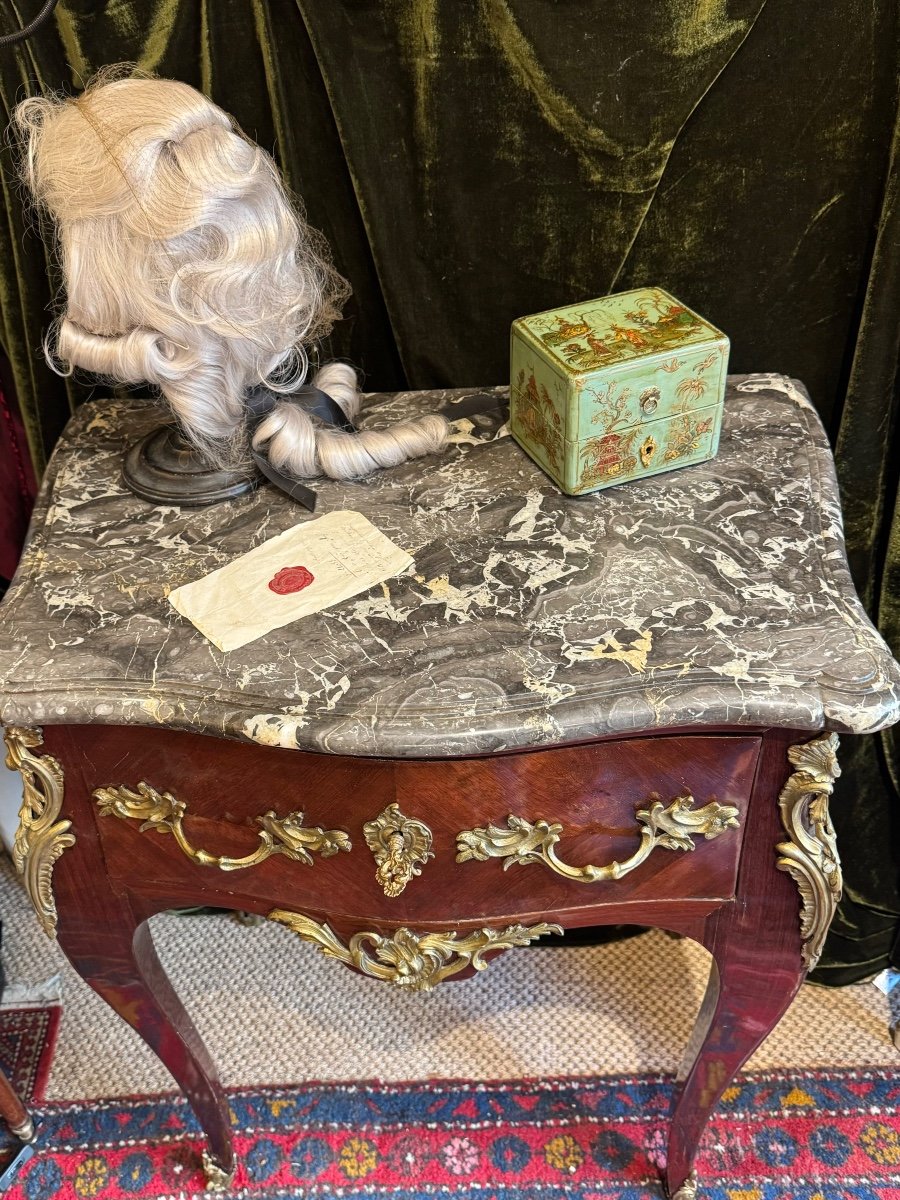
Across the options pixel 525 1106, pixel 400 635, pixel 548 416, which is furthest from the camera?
pixel 525 1106

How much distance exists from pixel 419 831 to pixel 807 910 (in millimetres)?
343

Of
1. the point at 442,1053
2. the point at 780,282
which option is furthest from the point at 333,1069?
the point at 780,282

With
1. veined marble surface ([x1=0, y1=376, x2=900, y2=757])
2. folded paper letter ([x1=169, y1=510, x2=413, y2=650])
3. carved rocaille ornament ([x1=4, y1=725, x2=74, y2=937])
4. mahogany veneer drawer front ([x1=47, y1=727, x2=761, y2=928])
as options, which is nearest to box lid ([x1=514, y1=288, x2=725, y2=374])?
veined marble surface ([x1=0, y1=376, x2=900, y2=757])

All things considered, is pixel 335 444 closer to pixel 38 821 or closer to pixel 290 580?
pixel 290 580

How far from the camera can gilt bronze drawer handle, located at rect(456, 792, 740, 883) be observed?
2.77 ft

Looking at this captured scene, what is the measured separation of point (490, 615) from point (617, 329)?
31 centimetres

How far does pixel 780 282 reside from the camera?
116cm

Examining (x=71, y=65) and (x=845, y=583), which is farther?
(x=71, y=65)

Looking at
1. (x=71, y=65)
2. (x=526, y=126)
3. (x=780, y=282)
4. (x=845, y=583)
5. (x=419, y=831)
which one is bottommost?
(x=419, y=831)

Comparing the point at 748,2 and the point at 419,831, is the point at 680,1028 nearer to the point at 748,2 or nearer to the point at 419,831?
the point at 419,831

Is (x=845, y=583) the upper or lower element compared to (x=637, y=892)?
upper

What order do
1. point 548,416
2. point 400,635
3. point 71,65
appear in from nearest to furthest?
point 400,635 → point 548,416 → point 71,65

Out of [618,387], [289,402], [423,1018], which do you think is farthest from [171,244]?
[423,1018]

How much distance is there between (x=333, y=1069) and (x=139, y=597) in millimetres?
816
